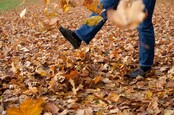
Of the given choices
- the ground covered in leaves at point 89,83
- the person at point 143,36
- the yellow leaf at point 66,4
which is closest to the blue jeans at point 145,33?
the person at point 143,36

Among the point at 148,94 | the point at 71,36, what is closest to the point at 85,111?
the point at 148,94

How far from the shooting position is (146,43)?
294 cm

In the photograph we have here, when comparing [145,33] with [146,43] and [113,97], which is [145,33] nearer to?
[146,43]

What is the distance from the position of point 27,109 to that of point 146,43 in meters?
1.43

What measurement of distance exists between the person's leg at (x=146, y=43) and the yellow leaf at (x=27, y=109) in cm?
127

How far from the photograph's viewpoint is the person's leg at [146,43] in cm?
288

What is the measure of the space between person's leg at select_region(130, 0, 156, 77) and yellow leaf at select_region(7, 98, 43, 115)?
50.0 inches

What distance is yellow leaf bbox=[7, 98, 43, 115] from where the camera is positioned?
193 centimetres

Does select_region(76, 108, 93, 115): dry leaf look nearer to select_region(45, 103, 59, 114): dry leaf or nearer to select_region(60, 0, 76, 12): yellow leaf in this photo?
select_region(45, 103, 59, 114): dry leaf

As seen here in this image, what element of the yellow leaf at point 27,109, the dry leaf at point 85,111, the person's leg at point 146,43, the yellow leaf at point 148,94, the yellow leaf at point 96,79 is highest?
the person's leg at point 146,43

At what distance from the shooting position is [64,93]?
2.63 m

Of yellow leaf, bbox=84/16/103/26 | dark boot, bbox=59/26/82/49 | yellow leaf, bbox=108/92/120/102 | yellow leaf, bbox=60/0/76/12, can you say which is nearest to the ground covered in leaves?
yellow leaf, bbox=108/92/120/102

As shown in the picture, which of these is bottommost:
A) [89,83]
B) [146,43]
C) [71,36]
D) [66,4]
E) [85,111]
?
[85,111]

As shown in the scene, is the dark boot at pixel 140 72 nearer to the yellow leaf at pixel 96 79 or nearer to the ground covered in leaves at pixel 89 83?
the ground covered in leaves at pixel 89 83
